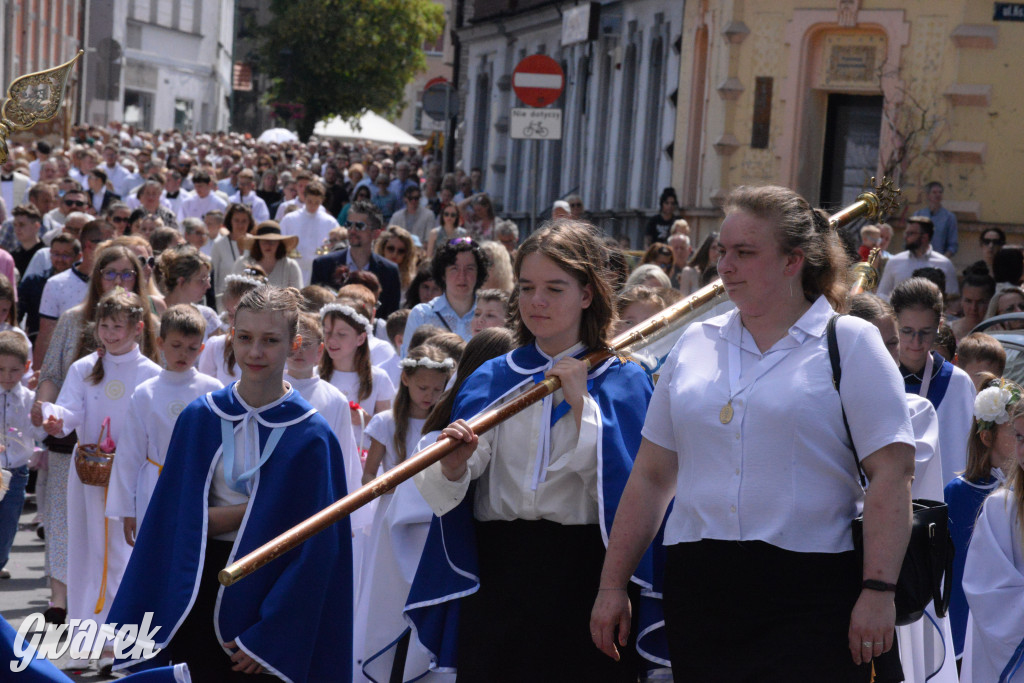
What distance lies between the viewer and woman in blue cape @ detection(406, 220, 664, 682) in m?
4.28

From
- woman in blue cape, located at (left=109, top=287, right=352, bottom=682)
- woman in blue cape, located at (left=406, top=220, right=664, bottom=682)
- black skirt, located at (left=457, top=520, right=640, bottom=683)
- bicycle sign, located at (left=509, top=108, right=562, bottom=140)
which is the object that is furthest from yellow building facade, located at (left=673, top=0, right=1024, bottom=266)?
black skirt, located at (left=457, top=520, right=640, bottom=683)

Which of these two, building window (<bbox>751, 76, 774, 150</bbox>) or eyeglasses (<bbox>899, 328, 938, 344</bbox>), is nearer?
eyeglasses (<bbox>899, 328, 938, 344</bbox>)

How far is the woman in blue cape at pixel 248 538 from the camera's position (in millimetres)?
5023

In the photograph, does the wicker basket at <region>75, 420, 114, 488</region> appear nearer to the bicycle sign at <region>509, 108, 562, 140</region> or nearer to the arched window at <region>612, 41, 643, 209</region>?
the bicycle sign at <region>509, 108, 562, 140</region>

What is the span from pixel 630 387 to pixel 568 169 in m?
25.6

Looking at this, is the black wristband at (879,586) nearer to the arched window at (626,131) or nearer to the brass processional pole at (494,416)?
the brass processional pole at (494,416)

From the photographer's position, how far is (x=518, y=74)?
1484cm

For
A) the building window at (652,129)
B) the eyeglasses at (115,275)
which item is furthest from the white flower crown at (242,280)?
the building window at (652,129)

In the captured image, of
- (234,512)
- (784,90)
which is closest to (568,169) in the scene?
(784,90)

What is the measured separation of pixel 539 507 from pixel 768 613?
0.81m

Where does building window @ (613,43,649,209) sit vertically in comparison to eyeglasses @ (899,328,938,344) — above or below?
above

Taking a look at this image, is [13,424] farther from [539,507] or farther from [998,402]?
[998,402]

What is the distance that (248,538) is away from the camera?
5055 mm

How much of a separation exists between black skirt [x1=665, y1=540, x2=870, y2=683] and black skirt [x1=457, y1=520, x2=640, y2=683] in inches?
19.5
